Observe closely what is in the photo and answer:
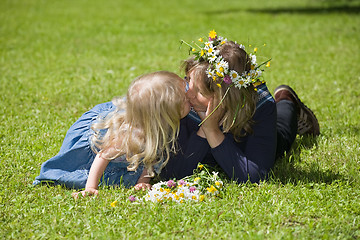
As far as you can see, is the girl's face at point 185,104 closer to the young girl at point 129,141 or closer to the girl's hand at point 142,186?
the young girl at point 129,141

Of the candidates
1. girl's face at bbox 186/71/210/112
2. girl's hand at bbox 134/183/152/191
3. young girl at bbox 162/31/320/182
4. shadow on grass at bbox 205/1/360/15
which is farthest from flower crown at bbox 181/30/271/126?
shadow on grass at bbox 205/1/360/15

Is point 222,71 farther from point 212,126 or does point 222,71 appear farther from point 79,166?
point 79,166

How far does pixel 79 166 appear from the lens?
3658 mm

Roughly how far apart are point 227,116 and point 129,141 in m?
0.74

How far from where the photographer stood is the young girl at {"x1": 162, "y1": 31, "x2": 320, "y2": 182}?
3219 mm

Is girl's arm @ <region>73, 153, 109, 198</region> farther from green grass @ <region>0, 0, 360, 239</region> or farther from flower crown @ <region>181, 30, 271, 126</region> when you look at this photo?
flower crown @ <region>181, 30, 271, 126</region>

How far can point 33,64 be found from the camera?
7.76 m

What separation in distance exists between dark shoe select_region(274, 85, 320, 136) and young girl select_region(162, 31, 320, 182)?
1.01m

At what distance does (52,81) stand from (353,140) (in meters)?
4.27

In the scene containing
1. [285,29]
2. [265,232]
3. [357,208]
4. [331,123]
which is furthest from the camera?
[285,29]

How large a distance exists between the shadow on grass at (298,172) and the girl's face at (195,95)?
30.2 inches

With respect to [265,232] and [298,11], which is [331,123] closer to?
[265,232]

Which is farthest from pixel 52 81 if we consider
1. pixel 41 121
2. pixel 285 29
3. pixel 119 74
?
pixel 285 29

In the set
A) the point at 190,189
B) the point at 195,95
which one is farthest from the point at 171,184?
the point at 195,95
